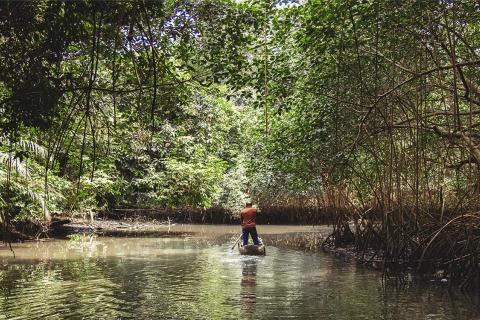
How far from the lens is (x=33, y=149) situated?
518 inches

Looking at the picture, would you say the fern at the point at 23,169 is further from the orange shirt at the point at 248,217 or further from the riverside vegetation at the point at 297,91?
the orange shirt at the point at 248,217

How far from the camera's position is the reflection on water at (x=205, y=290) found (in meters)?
7.50

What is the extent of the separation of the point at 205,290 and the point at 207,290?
0.04 meters

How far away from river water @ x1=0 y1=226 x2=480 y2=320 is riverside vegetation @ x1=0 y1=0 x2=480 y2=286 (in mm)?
1135

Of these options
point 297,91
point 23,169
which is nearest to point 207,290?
point 297,91

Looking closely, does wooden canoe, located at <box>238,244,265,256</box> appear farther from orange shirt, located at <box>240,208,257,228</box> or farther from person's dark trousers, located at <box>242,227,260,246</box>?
orange shirt, located at <box>240,208,257,228</box>

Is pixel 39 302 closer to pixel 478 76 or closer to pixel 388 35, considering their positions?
pixel 388 35

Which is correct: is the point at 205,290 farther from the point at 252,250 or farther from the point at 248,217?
the point at 248,217

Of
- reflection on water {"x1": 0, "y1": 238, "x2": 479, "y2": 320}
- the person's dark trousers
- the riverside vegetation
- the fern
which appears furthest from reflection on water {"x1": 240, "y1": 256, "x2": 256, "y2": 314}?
the fern

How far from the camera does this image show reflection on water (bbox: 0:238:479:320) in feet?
24.6

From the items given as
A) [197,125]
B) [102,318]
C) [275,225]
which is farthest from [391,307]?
[275,225]

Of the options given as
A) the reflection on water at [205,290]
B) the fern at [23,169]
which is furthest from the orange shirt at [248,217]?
the fern at [23,169]

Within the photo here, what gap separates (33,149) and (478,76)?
33.6 feet

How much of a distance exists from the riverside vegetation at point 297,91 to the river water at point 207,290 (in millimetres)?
1135
